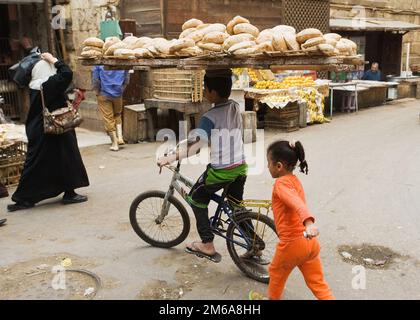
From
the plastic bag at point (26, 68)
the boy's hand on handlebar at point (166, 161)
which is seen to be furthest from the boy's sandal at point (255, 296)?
the plastic bag at point (26, 68)

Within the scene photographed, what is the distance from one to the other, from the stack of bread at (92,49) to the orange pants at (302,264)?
2.48 metres

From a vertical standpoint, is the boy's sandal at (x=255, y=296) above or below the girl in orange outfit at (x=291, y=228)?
below

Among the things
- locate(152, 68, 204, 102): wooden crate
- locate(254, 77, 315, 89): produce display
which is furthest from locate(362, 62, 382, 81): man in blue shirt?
locate(152, 68, 204, 102): wooden crate

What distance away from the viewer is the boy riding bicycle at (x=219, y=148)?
12.8 feet

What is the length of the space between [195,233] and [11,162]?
11.3ft

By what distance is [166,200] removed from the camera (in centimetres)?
439

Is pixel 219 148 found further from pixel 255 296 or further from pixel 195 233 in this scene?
pixel 195 233

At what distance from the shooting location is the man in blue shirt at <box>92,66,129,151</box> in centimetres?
908

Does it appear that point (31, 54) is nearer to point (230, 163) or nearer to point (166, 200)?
point (166, 200)

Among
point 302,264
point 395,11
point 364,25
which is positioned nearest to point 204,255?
point 302,264

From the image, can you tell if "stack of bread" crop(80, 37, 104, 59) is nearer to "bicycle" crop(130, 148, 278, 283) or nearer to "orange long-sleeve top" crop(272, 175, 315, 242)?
"bicycle" crop(130, 148, 278, 283)

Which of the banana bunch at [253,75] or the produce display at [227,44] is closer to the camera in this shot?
the produce display at [227,44]

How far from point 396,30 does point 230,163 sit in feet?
53.7

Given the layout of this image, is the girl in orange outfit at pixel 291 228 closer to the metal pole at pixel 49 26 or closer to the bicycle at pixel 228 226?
the bicycle at pixel 228 226
